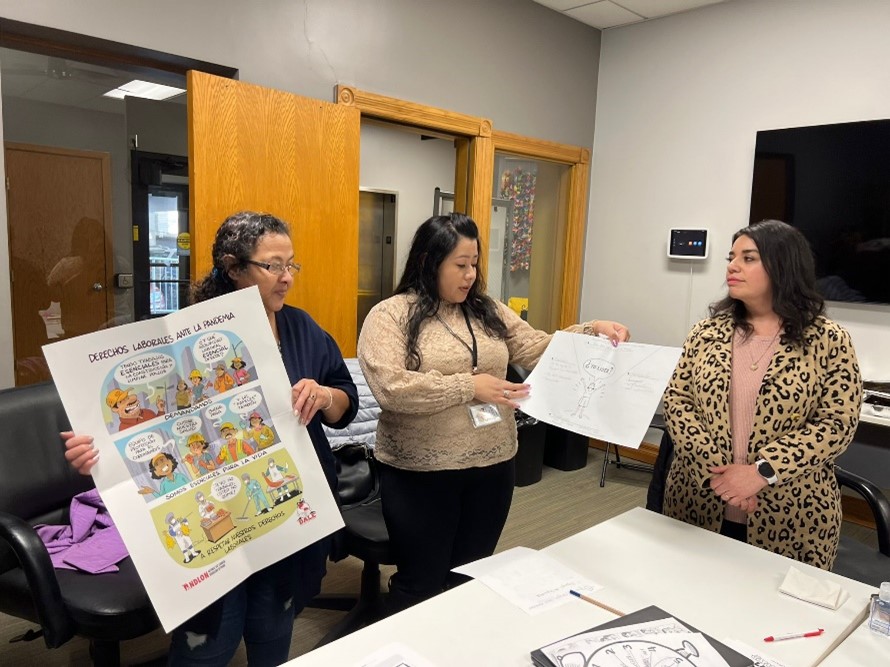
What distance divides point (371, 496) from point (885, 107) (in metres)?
3.38

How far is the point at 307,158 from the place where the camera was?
2.97 metres

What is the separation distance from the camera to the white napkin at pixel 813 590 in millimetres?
1313

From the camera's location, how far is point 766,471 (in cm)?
155

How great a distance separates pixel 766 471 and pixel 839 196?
2647 millimetres

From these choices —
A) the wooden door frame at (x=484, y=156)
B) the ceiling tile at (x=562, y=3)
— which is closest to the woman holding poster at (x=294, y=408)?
the wooden door frame at (x=484, y=156)

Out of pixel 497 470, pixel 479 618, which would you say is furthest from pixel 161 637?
pixel 479 618

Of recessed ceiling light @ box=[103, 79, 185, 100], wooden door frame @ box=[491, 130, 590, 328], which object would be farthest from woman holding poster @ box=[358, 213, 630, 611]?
wooden door frame @ box=[491, 130, 590, 328]

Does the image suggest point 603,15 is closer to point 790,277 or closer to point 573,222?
point 573,222

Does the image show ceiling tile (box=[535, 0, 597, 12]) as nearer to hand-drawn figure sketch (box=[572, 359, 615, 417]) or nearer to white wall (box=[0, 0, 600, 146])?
white wall (box=[0, 0, 600, 146])

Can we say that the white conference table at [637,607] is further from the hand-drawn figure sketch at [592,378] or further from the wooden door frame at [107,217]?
the wooden door frame at [107,217]

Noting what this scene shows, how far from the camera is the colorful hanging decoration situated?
4535mm

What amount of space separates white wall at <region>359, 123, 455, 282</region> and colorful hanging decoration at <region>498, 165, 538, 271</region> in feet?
3.63

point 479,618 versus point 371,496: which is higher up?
point 479,618

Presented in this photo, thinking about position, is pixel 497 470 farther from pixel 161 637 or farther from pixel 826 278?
pixel 826 278
